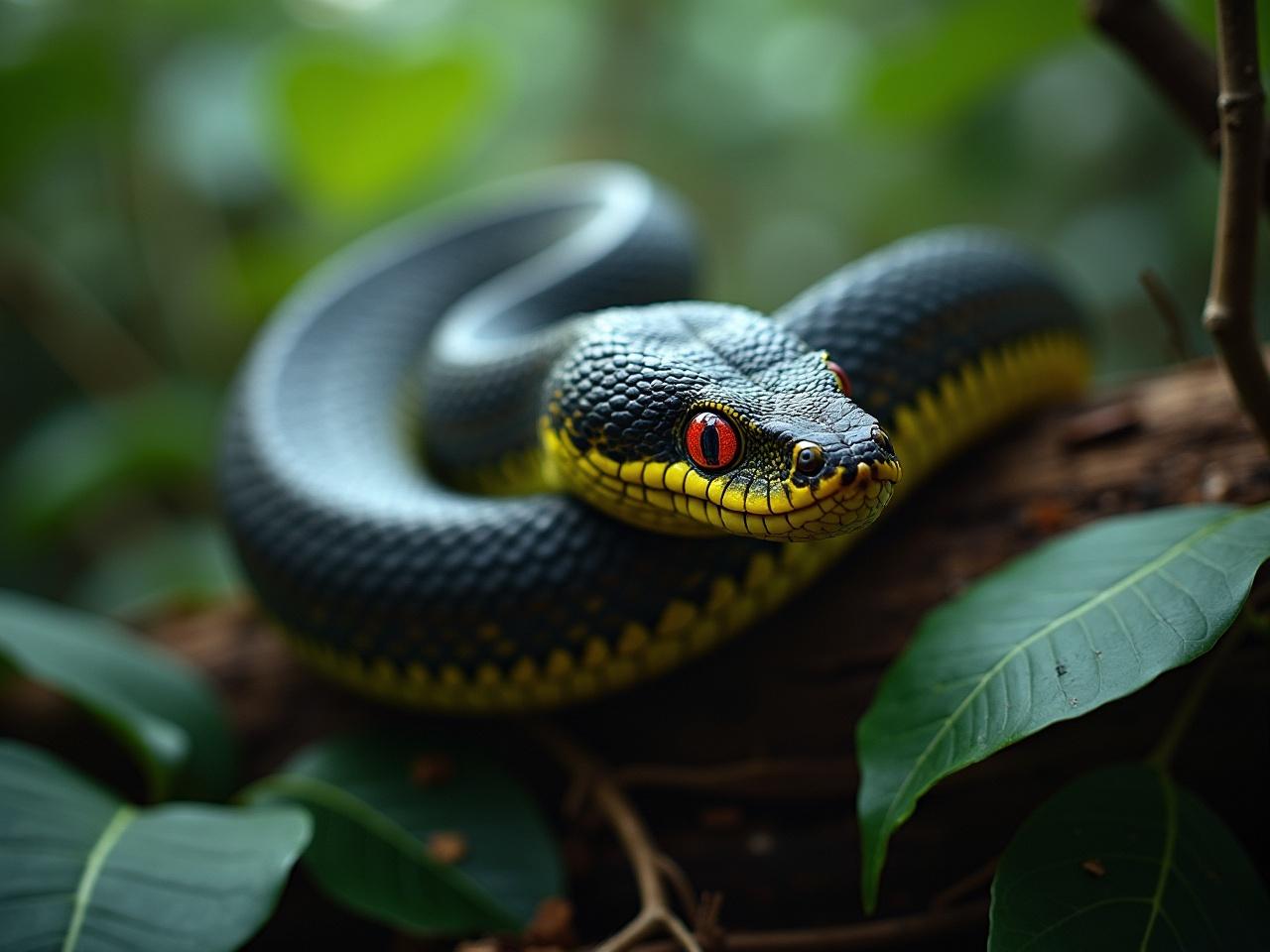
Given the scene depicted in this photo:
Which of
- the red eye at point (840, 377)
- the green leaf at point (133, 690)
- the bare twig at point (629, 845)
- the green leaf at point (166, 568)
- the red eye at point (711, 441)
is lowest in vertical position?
the green leaf at point (166, 568)

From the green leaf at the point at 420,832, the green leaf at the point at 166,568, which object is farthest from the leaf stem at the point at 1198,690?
the green leaf at the point at 166,568

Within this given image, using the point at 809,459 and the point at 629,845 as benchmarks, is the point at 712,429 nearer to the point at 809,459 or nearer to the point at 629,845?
the point at 809,459

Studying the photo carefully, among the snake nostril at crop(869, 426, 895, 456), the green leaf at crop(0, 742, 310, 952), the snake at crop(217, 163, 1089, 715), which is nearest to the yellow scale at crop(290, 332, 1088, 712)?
the snake at crop(217, 163, 1089, 715)

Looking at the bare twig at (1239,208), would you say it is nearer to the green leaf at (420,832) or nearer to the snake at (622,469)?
the snake at (622,469)

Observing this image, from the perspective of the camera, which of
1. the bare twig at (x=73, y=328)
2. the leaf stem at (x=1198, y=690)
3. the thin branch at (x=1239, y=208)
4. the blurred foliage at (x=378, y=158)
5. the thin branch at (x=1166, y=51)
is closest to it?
the thin branch at (x=1239, y=208)

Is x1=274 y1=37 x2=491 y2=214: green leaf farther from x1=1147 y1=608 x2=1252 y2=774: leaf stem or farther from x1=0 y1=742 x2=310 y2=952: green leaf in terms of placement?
x1=1147 y1=608 x2=1252 y2=774: leaf stem
